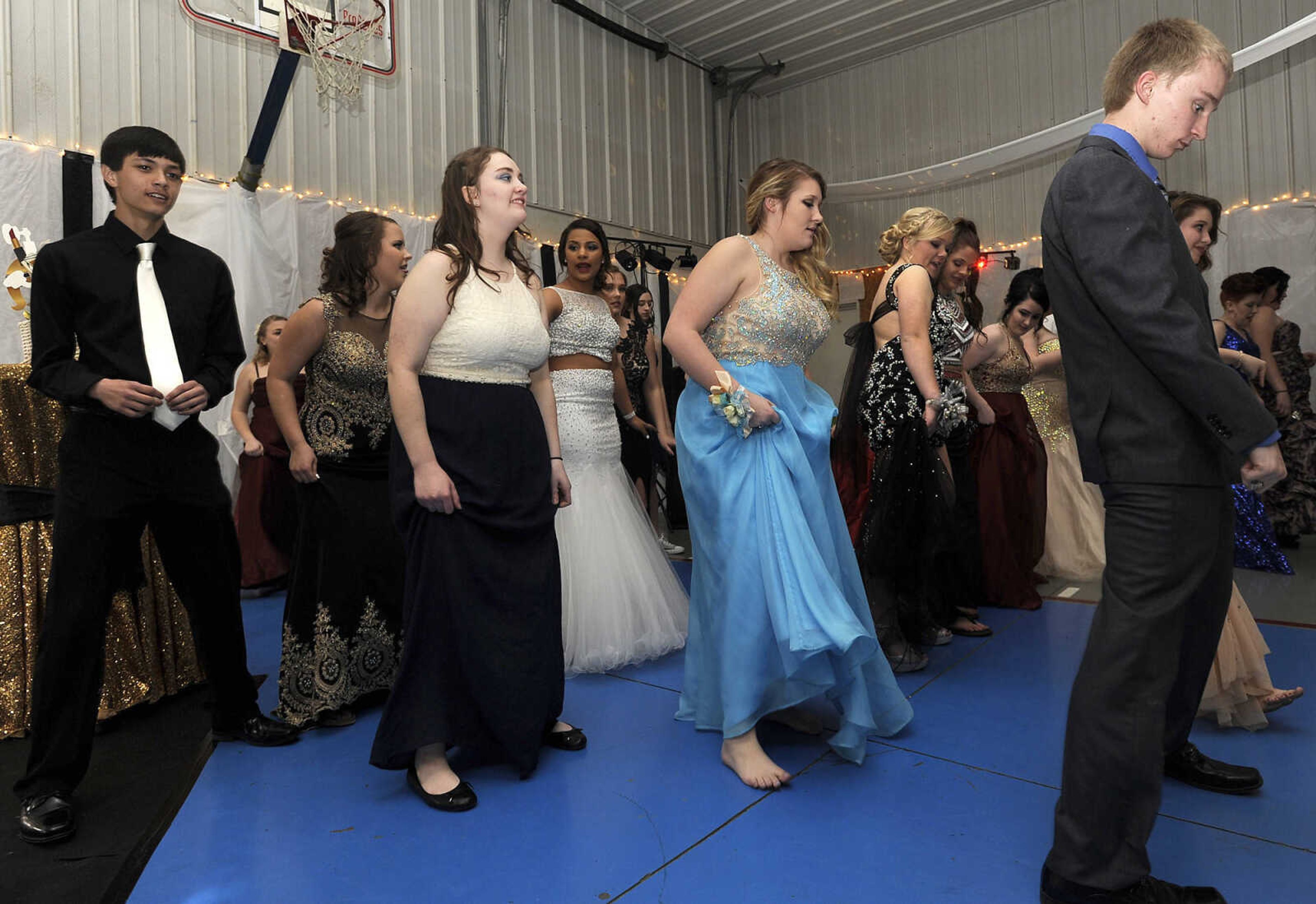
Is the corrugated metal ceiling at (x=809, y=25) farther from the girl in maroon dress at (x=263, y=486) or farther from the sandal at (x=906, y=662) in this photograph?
the sandal at (x=906, y=662)

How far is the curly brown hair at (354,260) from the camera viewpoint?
8.92ft

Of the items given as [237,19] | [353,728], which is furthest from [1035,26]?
[353,728]

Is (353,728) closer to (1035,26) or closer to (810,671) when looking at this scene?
(810,671)

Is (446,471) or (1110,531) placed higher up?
(446,471)

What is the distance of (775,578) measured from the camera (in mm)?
2160

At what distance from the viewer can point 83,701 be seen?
2.13 m

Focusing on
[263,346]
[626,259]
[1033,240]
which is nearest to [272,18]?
[263,346]

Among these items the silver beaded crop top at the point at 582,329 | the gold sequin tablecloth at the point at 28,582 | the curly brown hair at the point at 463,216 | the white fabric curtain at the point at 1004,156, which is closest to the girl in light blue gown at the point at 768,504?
the curly brown hair at the point at 463,216

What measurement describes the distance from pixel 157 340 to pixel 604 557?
1726 millimetres

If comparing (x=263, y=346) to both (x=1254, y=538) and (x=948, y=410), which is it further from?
(x=1254, y=538)

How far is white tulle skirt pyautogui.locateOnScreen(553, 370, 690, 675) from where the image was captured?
10.6 feet

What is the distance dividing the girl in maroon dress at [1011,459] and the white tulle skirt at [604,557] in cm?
144

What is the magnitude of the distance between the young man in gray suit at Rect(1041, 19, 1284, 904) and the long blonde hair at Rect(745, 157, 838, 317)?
93cm

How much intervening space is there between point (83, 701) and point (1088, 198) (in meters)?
2.49
